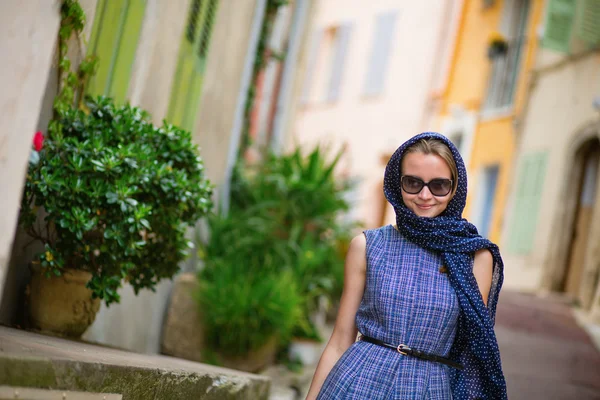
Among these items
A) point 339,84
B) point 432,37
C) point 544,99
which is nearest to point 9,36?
point 544,99

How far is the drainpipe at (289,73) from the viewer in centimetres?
1251

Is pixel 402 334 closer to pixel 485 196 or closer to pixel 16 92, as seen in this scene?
pixel 16 92

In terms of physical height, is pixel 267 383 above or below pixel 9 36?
below

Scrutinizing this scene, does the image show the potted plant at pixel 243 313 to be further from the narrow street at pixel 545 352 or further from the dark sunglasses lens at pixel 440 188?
the dark sunglasses lens at pixel 440 188

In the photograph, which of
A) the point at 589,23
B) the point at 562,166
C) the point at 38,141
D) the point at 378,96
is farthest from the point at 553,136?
the point at 38,141

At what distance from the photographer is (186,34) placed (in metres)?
6.52

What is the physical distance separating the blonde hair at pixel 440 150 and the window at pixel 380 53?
1727 cm

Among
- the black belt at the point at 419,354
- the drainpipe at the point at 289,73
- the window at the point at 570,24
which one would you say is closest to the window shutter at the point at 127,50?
the black belt at the point at 419,354

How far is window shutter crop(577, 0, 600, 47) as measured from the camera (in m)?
13.3

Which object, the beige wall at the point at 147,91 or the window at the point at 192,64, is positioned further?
the window at the point at 192,64

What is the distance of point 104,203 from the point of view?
3596 mm

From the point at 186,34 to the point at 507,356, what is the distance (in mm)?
4226

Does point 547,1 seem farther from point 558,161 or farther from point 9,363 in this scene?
point 9,363

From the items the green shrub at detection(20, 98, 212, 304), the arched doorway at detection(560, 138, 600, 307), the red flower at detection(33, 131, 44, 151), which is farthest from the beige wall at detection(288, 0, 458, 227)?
the red flower at detection(33, 131, 44, 151)
